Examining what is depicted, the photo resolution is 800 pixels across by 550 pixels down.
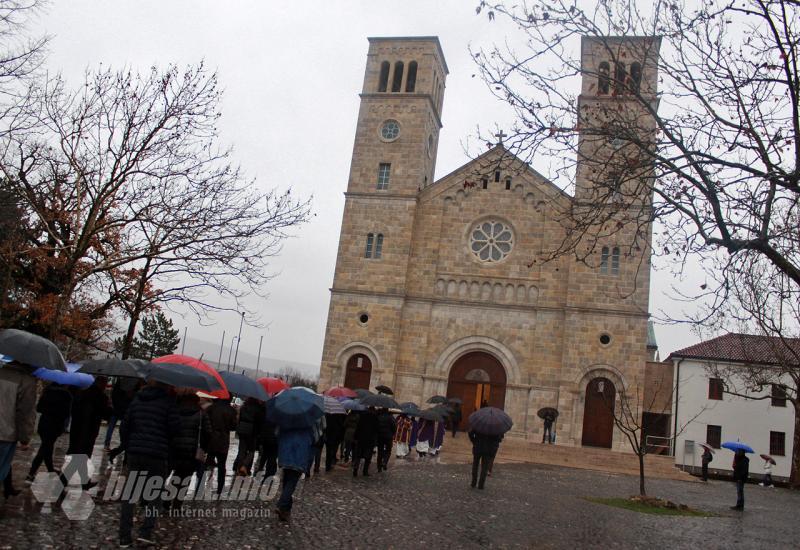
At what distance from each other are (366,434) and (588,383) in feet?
56.9

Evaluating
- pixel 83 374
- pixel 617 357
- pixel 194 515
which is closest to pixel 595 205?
pixel 194 515

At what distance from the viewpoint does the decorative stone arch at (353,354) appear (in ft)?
104

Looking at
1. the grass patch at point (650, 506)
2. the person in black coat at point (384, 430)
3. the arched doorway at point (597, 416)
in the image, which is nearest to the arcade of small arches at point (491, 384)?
the arched doorway at point (597, 416)

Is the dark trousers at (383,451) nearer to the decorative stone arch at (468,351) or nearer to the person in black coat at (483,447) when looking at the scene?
the person in black coat at (483,447)

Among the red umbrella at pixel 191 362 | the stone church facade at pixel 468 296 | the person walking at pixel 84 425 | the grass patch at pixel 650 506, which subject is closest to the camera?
the red umbrella at pixel 191 362

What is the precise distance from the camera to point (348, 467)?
1742cm

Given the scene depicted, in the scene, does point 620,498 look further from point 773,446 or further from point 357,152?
point 773,446

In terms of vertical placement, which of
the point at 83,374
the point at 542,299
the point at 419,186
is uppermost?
the point at 419,186

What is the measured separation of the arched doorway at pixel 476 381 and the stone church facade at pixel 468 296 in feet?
0.16

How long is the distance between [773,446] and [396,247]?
2388 centimetres

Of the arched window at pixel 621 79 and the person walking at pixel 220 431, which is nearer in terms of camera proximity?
the arched window at pixel 621 79

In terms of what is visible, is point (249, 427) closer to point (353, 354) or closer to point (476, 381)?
point (353, 354)
